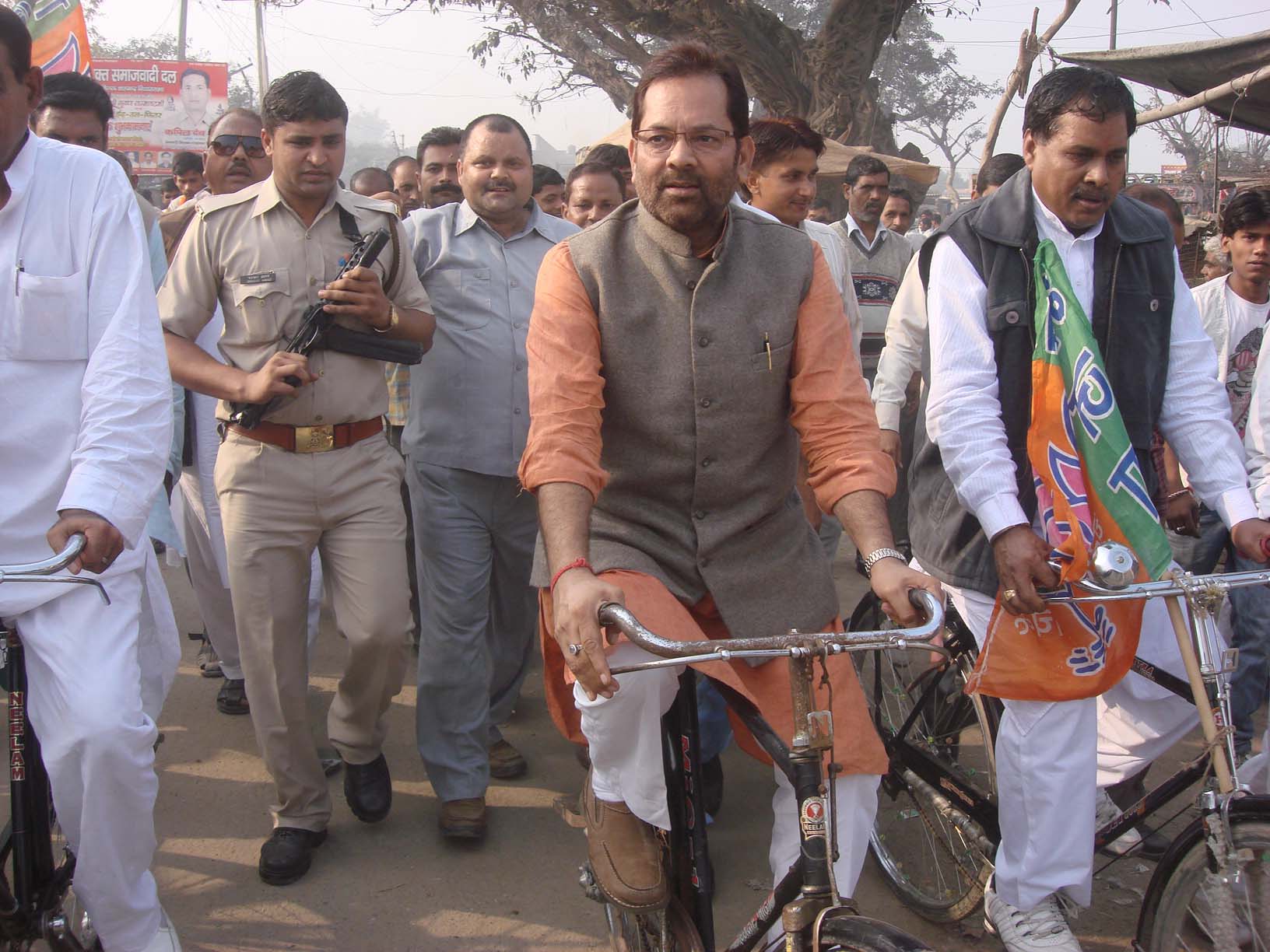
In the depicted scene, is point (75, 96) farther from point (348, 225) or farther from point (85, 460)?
point (85, 460)

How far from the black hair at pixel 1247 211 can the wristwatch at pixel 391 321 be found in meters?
3.34

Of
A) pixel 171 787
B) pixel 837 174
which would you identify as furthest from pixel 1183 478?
pixel 837 174

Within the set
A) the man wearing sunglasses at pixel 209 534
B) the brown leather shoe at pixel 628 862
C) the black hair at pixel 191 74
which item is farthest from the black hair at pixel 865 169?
the black hair at pixel 191 74

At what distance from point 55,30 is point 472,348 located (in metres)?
9.09

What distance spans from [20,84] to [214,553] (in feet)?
8.36

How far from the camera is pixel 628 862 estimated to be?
8.29ft

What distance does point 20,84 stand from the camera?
2.62 metres

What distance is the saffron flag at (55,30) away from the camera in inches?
422

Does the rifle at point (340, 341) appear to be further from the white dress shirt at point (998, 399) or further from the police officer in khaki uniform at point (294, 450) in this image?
the white dress shirt at point (998, 399)

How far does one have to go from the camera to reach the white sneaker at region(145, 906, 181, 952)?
9.13ft

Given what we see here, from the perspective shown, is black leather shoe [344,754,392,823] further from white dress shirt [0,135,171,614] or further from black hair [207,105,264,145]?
black hair [207,105,264,145]

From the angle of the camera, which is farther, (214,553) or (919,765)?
(214,553)

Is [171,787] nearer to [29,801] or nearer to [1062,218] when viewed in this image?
[29,801]

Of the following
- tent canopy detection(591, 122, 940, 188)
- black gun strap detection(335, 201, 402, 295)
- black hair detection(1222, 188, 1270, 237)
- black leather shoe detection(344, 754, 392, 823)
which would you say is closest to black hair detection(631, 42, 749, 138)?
black gun strap detection(335, 201, 402, 295)
